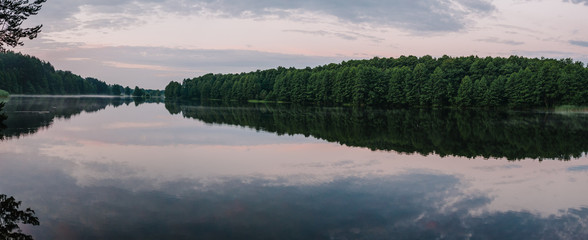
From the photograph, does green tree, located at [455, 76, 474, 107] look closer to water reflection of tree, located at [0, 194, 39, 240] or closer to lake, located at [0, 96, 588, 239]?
lake, located at [0, 96, 588, 239]

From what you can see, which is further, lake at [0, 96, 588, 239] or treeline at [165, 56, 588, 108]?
treeline at [165, 56, 588, 108]

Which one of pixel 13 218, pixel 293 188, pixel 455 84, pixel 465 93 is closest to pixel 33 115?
pixel 13 218

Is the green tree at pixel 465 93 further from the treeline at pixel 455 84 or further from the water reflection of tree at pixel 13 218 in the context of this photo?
the water reflection of tree at pixel 13 218

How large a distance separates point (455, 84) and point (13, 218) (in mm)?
110973

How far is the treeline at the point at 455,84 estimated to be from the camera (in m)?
89.9

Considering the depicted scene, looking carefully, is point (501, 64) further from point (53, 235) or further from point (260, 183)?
point (53, 235)

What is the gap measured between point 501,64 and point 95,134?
110 m

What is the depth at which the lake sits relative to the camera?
1032 centimetres

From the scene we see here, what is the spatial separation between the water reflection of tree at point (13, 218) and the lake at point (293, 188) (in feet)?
0.95

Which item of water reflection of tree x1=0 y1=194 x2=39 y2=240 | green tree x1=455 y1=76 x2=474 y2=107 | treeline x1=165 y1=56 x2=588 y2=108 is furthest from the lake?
green tree x1=455 y1=76 x2=474 y2=107

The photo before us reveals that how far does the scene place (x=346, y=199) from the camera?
13.1 meters

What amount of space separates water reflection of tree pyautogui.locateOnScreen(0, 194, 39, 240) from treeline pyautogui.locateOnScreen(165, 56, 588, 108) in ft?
329

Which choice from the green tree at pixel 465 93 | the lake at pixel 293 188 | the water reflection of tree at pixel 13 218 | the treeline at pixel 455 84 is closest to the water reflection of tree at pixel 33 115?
the lake at pixel 293 188

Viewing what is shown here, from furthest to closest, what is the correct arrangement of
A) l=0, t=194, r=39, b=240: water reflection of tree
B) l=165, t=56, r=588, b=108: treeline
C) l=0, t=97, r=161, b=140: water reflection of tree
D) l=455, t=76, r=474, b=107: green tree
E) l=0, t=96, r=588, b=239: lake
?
l=455, t=76, r=474, b=107: green tree → l=165, t=56, r=588, b=108: treeline → l=0, t=97, r=161, b=140: water reflection of tree → l=0, t=96, r=588, b=239: lake → l=0, t=194, r=39, b=240: water reflection of tree
